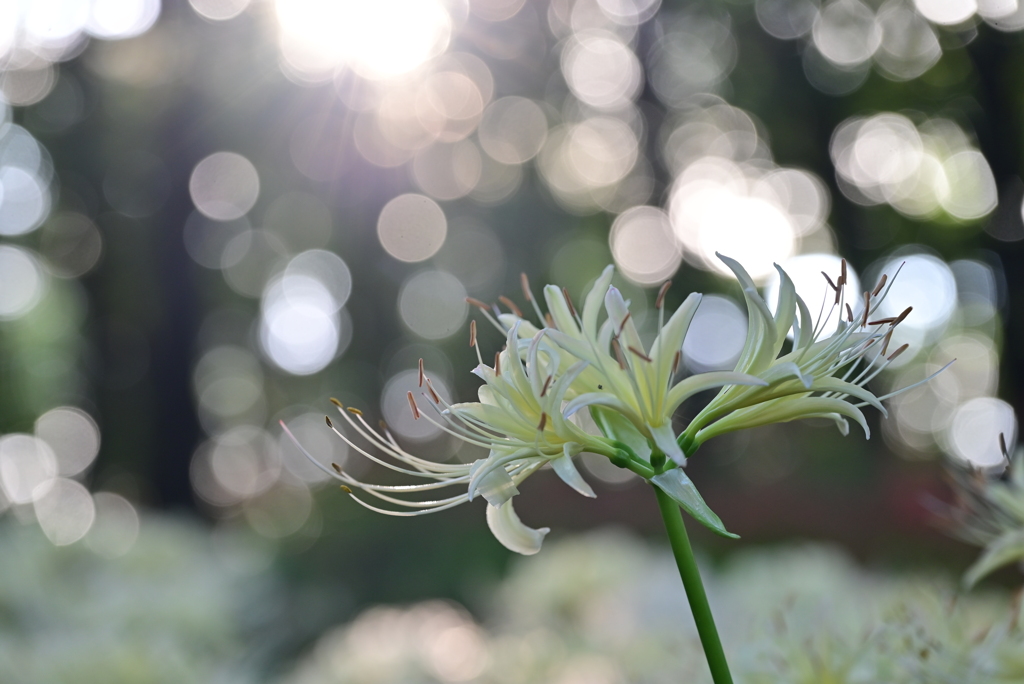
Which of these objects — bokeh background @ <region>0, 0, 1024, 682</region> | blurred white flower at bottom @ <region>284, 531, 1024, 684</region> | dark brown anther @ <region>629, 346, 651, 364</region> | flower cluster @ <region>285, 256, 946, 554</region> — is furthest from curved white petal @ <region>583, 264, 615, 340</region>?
bokeh background @ <region>0, 0, 1024, 682</region>

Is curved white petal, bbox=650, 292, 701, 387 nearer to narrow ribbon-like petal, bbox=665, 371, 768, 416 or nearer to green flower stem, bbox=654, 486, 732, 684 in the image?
narrow ribbon-like petal, bbox=665, 371, 768, 416

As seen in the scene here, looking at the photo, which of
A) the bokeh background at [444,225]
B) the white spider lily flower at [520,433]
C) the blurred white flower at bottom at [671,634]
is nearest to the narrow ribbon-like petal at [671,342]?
the white spider lily flower at [520,433]

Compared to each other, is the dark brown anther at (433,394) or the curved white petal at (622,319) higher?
the curved white petal at (622,319)

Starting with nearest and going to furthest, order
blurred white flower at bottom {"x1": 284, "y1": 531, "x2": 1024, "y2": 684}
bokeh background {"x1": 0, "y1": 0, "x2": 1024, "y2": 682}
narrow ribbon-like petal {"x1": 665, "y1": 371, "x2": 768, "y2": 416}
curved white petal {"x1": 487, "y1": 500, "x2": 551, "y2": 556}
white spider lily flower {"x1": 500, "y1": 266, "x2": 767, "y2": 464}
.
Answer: narrow ribbon-like petal {"x1": 665, "y1": 371, "x2": 768, "y2": 416} → white spider lily flower {"x1": 500, "y1": 266, "x2": 767, "y2": 464} → curved white petal {"x1": 487, "y1": 500, "x2": 551, "y2": 556} → blurred white flower at bottom {"x1": 284, "y1": 531, "x2": 1024, "y2": 684} → bokeh background {"x1": 0, "y1": 0, "x2": 1024, "y2": 682}

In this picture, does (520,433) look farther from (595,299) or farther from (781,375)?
(781,375)

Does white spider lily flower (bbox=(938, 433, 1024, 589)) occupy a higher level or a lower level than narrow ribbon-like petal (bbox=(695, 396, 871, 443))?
lower

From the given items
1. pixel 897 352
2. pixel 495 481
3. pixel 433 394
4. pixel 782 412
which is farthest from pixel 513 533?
pixel 897 352

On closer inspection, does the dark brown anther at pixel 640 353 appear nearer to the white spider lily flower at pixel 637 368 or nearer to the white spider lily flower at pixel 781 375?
the white spider lily flower at pixel 637 368

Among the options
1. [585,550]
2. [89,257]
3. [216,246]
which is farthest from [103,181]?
[585,550]

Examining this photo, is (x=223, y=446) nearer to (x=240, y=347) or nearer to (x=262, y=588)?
(x=240, y=347)
